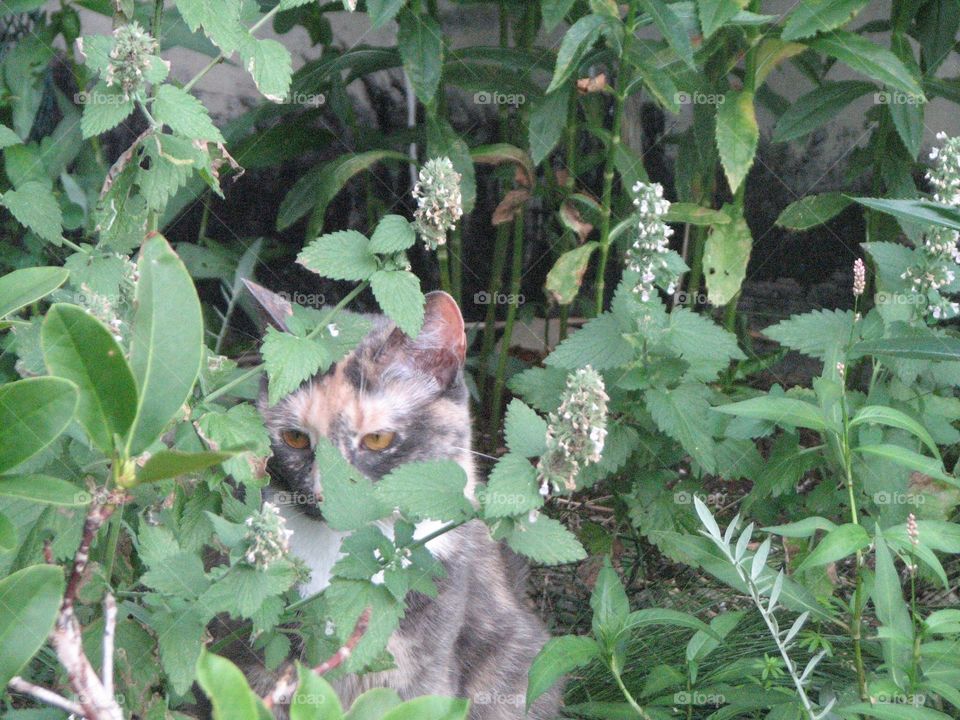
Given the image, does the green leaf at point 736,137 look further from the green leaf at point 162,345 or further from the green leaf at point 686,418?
the green leaf at point 162,345

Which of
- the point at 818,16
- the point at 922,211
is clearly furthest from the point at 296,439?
the point at 818,16

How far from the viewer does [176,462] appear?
1.18 meters

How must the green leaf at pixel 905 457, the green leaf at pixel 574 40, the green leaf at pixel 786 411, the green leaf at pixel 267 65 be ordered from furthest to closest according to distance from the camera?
1. the green leaf at pixel 574 40
2. the green leaf at pixel 786 411
3. the green leaf at pixel 905 457
4. the green leaf at pixel 267 65

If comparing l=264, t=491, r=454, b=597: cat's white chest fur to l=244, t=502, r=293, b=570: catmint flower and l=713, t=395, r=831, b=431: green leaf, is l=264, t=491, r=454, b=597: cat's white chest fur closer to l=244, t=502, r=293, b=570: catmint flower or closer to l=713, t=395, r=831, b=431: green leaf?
l=713, t=395, r=831, b=431: green leaf

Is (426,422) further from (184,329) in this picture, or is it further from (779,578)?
(184,329)

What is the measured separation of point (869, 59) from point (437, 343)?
4.40 ft

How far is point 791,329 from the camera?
2.51 metres

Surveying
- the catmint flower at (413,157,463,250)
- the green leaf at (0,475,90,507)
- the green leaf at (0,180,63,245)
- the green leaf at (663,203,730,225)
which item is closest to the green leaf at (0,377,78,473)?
the green leaf at (0,475,90,507)

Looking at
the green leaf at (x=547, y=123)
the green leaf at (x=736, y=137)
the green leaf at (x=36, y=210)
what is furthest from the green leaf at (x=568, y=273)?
the green leaf at (x=36, y=210)

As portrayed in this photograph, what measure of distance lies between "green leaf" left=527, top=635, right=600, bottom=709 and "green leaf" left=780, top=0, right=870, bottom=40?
1662 millimetres

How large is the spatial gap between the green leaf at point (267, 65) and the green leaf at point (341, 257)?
0.26 metres

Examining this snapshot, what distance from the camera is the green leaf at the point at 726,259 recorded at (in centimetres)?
301

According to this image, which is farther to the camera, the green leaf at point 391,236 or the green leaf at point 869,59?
the green leaf at point 869,59

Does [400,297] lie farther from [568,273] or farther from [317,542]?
[568,273]
